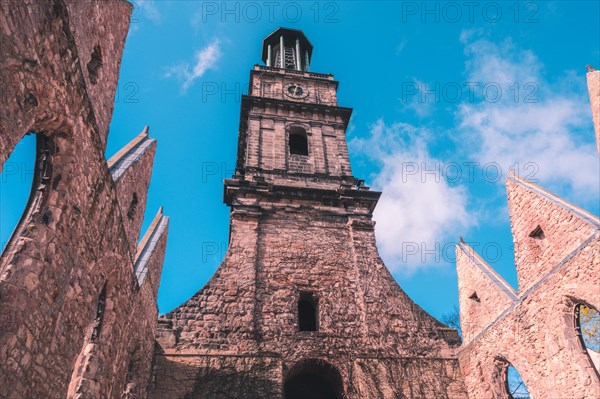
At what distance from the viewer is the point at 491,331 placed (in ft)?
31.6

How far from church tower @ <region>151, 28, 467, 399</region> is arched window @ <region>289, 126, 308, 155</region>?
814 mm

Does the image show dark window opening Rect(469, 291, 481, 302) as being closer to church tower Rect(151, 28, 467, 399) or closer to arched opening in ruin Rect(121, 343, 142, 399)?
church tower Rect(151, 28, 467, 399)

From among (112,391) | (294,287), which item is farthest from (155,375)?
(294,287)

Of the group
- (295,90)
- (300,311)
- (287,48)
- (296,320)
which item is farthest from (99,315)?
(287,48)

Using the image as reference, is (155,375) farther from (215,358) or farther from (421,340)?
(421,340)

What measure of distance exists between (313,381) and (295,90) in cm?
1148

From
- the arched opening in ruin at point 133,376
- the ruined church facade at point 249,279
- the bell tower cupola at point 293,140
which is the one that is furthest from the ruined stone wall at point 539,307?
the arched opening in ruin at point 133,376

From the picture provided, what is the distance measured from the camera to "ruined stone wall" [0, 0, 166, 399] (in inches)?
154

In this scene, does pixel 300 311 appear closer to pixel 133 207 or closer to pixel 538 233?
pixel 133 207

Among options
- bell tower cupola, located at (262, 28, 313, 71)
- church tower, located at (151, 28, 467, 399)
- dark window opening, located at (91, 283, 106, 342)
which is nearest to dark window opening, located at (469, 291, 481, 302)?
church tower, located at (151, 28, 467, 399)

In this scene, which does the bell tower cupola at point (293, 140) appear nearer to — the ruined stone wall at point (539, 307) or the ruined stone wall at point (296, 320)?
the ruined stone wall at point (296, 320)

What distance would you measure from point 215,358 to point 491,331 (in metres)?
6.14

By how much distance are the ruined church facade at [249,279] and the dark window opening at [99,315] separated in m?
0.02

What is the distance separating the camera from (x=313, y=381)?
1155 centimetres
